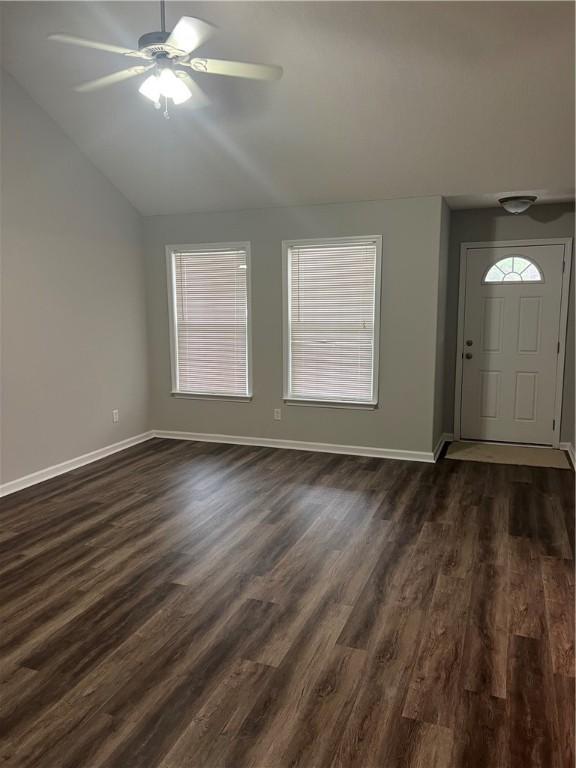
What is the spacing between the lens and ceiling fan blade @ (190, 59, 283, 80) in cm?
263

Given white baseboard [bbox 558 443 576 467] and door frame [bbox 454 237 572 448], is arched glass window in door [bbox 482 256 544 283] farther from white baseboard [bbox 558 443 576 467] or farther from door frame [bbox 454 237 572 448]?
white baseboard [bbox 558 443 576 467]

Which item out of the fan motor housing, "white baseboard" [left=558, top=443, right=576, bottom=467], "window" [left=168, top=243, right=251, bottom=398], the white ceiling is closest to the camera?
the fan motor housing

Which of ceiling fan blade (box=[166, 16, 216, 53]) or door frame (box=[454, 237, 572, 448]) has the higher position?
ceiling fan blade (box=[166, 16, 216, 53])

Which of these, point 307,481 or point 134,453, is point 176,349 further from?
point 307,481

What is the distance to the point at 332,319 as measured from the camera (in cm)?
514

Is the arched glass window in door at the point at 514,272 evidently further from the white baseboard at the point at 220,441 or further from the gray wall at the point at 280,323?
the white baseboard at the point at 220,441

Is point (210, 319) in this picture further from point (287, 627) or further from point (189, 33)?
point (287, 627)

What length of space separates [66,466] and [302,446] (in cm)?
227

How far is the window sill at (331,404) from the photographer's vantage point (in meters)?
5.07

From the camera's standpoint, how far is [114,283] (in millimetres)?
5238

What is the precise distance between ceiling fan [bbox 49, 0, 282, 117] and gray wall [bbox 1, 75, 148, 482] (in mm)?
1525

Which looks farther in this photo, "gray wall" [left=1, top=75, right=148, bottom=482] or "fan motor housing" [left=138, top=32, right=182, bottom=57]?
"gray wall" [left=1, top=75, right=148, bottom=482]

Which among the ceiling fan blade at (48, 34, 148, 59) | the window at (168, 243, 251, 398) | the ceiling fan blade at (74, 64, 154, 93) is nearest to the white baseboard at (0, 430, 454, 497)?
the window at (168, 243, 251, 398)

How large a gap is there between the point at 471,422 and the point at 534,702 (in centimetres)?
395
